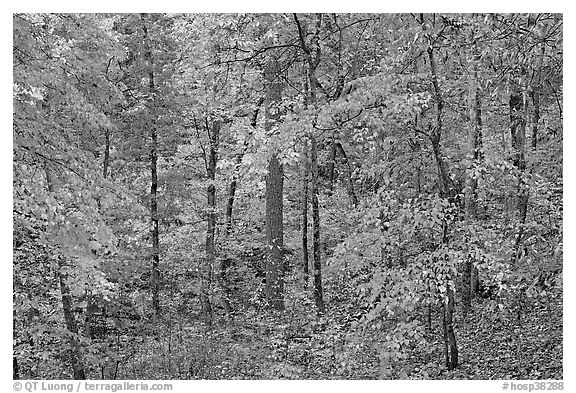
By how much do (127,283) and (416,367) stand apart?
6041 mm

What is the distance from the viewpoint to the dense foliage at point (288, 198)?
755 centimetres

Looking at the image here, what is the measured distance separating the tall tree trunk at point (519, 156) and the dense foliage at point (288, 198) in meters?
0.05

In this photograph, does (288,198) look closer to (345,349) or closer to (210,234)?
(210,234)

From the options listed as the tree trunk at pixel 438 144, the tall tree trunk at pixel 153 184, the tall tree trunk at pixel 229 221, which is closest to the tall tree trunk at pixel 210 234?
the tall tree trunk at pixel 229 221

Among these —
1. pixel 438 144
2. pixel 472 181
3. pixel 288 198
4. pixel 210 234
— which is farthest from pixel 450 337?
pixel 288 198

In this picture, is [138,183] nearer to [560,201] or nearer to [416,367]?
[416,367]

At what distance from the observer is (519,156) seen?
9.45 metres

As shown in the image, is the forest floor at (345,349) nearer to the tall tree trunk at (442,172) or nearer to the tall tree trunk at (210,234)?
the tall tree trunk at (442,172)

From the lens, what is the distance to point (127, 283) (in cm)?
1203

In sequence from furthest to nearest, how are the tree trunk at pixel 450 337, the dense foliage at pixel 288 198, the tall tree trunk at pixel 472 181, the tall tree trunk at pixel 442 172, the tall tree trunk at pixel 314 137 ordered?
the tall tree trunk at pixel 314 137 → the tree trunk at pixel 450 337 → the tall tree trunk at pixel 472 181 → the tall tree trunk at pixel 442 172 → the dense foliage at pixel 288 198

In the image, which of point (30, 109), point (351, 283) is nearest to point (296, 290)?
point (351, 283)

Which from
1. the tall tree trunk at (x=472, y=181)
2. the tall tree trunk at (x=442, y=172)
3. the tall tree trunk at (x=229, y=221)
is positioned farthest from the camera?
the tall tree trunk at (x=229, y=221)

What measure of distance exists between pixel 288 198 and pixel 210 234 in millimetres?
3660

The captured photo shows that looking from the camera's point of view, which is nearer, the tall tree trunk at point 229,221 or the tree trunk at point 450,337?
the tree trunk at point 450,337
